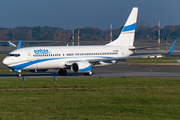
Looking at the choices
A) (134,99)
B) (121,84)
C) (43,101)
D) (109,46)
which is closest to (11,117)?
(43,101)

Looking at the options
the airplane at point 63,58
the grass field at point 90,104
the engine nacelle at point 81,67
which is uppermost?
the airplane at point 63,58

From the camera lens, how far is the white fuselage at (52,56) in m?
38.7

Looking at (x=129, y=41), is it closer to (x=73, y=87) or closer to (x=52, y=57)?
(x=52, y=57)

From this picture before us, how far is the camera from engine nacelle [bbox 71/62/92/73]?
39.8 metres

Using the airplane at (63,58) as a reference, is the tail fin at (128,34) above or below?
above

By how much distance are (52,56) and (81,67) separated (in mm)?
4063

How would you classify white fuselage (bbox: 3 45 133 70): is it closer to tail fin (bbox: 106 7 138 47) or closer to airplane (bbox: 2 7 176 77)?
airplane (bbox: 2 7 176 77)

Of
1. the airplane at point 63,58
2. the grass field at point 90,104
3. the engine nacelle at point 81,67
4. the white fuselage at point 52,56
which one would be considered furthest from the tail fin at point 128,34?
the grass field at point 90,104

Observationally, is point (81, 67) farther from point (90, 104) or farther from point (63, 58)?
point (90, 104)

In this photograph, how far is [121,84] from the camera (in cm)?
2986

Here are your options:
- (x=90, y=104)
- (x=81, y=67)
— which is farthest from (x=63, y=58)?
(x=90, y=104)

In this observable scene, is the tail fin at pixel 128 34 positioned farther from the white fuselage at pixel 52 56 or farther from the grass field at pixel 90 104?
the grass field at pixel 90 104

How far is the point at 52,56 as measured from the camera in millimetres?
40625

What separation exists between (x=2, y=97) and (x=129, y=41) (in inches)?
1150
